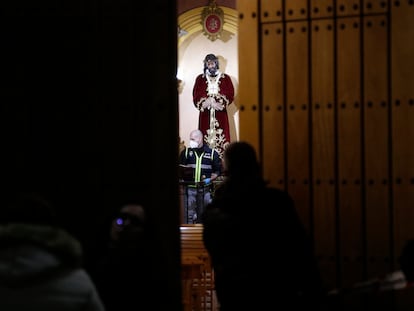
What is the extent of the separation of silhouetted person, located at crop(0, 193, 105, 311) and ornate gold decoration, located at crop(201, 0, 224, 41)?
8563 mm

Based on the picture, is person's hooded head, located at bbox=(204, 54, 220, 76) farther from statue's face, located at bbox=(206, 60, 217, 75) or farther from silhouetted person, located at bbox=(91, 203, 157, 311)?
silhouetted person, located at bbox=(91, 203, 157, 311)

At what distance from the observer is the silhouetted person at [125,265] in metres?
2.71

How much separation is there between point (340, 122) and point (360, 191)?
434 millimetres

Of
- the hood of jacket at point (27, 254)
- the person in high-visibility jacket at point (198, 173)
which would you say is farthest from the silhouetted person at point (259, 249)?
the person in high-visibility jacket at point (198, 173)

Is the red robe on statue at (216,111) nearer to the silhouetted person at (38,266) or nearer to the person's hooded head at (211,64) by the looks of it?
the person's hooded head at (211,64)

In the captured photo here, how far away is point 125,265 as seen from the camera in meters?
2.72

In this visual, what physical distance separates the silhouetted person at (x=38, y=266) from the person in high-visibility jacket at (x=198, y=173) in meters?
6.59

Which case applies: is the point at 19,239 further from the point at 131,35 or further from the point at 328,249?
the point at 328,249

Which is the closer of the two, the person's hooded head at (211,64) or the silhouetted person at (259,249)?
the silhouetted person at (259,249)

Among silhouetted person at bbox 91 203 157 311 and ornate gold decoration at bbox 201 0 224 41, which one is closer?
silhouetted person at bbox 91 203 157 311

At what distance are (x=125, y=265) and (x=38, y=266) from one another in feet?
2.68

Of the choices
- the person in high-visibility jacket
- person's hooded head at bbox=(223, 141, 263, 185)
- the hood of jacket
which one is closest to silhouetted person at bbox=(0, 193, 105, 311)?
the hood of jacket

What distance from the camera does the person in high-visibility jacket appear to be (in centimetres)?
876

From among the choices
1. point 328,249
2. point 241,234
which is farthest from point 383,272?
point 241,234
